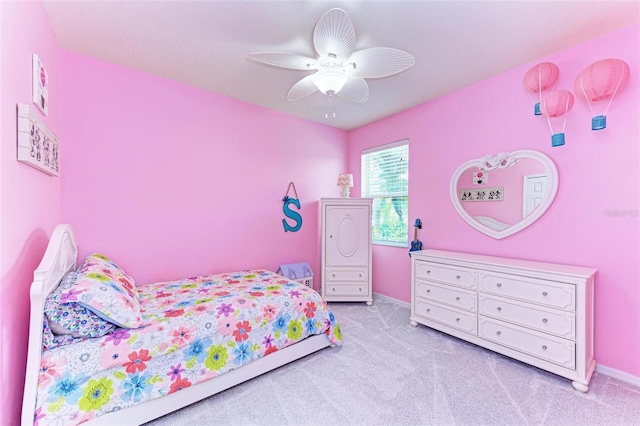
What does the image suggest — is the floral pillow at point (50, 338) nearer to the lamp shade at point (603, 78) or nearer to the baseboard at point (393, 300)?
the baseboard at point (393, 300)

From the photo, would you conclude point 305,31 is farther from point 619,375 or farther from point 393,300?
point 619,375

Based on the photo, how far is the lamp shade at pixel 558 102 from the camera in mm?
2057

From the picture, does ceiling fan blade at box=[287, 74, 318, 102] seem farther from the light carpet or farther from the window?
the light carpet

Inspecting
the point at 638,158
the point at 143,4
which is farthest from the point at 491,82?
the point at 143,4

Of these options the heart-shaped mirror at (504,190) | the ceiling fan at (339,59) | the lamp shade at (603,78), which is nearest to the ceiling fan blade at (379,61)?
the ceiling fan at (339,59)

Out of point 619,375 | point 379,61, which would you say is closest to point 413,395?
point 619,375

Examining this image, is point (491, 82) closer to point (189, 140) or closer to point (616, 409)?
point (616, 409)

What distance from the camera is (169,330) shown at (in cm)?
167

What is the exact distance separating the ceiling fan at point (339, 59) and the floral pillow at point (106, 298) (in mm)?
1630

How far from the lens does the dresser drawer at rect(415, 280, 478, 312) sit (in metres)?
2.40

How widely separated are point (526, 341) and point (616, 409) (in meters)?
0.52

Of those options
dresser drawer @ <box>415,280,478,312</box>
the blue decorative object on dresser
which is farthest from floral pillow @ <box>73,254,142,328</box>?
the blue decorative object on dresser

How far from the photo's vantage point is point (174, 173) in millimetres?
2715

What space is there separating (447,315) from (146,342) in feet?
8.02
